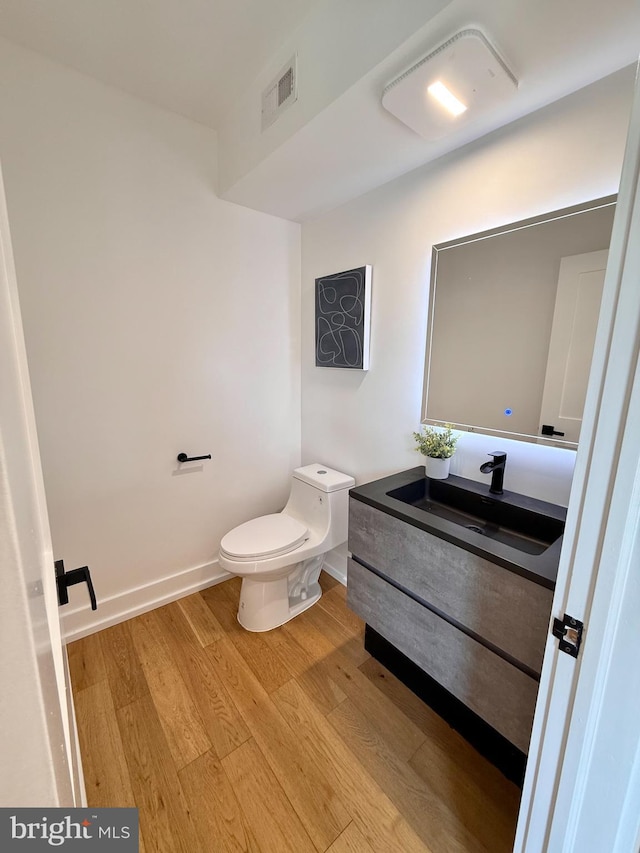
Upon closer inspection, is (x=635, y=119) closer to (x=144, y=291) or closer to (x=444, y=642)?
(x=444, y=642)

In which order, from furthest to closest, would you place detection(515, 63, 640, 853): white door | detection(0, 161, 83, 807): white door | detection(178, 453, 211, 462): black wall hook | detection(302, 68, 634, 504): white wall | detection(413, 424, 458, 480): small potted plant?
detection(178, 453, 211, 462): black wall hook, detection(413, 424, 458, 480): small potted plant, detection(302, 68, 634, 504): white wall, detection(515, 63, 640, 853): white door, detection(0, 161, 83, 807): white door

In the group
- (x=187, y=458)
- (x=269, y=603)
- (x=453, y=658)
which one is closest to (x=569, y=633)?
(x=453, y=658)

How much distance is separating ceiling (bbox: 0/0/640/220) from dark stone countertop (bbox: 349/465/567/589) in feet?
4.45

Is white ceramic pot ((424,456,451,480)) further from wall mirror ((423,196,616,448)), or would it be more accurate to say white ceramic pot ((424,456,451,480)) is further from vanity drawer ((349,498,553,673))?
vanity drawer ((349,498,553,673))

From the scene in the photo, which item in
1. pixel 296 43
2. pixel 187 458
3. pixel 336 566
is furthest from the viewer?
pixel 336 566

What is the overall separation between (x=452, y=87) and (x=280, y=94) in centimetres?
68

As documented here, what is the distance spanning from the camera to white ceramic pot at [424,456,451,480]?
1.53 metres

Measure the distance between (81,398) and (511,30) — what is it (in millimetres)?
1989

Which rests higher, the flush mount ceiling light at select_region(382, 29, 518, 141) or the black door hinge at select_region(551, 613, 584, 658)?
the flush mount ceiling light at select_region(382, 29, 518, 141)

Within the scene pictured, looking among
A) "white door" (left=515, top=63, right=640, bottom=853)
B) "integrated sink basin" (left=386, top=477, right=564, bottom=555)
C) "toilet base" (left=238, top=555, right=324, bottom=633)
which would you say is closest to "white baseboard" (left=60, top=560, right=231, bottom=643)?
"toilet base" (left=238, top=555, right=324, bottom=633)

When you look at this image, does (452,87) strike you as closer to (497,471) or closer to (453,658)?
(497,471)

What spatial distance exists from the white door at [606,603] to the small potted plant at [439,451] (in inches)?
34.1

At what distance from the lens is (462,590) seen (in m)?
1.12

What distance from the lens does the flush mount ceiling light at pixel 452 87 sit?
950 mm
